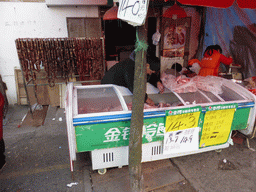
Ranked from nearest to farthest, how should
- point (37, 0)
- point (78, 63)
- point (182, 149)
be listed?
1. point (182, 149)
2. point (78, 63)
3. point (37, 0)

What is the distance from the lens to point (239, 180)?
327 cm

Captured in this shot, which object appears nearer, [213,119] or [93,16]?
Result: [213,119]

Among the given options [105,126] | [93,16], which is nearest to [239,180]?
[105,126]

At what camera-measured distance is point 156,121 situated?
3045 mm

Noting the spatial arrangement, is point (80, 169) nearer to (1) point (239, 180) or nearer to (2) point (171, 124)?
(2) point (171, 124)

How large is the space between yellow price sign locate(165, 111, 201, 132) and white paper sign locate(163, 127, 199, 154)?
0.26 feet

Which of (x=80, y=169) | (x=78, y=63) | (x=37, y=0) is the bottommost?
(x=80, y=169)

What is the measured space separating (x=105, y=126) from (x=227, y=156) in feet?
9.01

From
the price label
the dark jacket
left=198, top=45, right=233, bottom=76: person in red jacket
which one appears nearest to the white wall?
the dark jacket

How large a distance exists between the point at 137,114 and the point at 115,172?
1.48m

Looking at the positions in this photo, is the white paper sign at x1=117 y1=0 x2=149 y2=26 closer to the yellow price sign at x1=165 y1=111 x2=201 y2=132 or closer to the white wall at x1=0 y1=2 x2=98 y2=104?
the yellow price sign at x1=165 y1=111 x2=201 y2=132

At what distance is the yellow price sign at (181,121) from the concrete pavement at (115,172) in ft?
2.98

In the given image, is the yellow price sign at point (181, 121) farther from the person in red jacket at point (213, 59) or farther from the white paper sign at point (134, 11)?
the person in red jacket at point (213, 59)

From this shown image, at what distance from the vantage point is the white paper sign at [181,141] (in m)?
3.24
